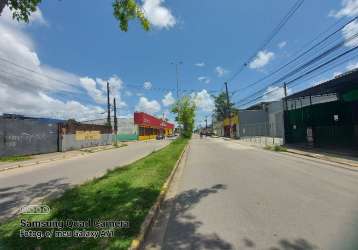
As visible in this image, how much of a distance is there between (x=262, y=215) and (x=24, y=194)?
294 inches

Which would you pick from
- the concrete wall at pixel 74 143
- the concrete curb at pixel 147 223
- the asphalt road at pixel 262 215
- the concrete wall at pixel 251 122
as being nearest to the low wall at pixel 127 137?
the concrete wall at pixel 74 143

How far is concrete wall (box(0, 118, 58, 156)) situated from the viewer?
75.5ft

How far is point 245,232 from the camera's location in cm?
514

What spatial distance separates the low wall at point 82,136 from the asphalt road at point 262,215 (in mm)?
25885

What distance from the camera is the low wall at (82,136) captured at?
32272 millimetres

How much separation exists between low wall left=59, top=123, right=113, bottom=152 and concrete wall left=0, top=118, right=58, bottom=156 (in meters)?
1.63

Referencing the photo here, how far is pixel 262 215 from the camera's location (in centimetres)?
607

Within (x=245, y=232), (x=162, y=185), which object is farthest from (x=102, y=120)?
(x=245, y=232)

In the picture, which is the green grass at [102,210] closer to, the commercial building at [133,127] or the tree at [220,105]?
the commercial building at [133,127]

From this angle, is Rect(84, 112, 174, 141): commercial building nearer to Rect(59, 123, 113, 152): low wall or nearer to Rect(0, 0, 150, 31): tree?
Rect(59, 123, 113, 152): low wall

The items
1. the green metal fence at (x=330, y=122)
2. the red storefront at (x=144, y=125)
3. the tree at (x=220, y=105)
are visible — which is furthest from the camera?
the tree at (x=220, y=105)

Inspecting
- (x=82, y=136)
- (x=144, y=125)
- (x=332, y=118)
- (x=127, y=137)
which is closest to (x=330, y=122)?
(x=332, y=118)

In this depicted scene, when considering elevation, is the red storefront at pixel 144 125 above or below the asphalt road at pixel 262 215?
above

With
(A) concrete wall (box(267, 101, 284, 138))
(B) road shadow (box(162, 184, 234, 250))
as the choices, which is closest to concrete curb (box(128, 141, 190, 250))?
(B) road shadow (box(162, 184, 234, 250))
